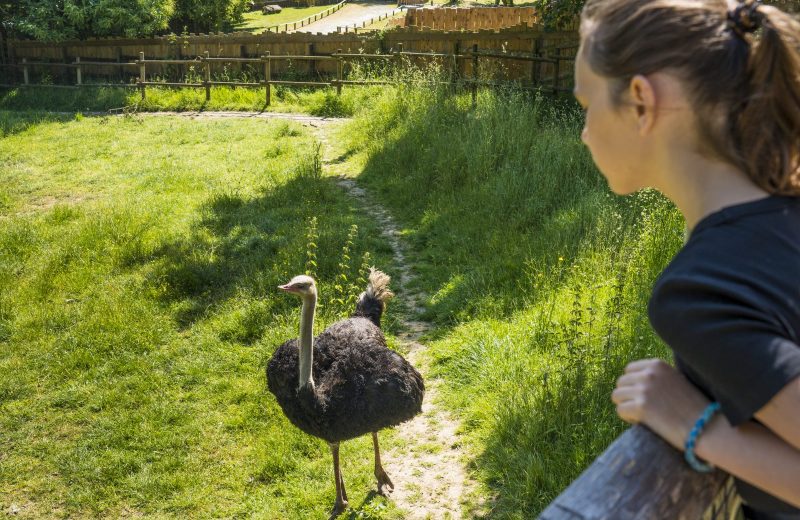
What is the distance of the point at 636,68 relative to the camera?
3.99 ft

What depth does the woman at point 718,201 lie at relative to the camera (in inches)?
A: 41.0

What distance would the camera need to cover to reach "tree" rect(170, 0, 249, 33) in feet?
92.1

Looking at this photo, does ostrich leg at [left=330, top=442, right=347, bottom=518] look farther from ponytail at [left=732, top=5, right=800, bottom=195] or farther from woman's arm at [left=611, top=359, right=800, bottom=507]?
ponytail at [left=732, top=5, right=800, bottom=195]

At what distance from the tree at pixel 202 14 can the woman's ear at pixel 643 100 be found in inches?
1145

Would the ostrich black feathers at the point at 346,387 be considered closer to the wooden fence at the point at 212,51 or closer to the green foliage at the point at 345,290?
the green foliage at the point at 345,290

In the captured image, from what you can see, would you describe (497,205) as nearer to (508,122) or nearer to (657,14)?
(508,122)

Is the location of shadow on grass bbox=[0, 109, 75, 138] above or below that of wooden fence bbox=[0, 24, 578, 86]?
below

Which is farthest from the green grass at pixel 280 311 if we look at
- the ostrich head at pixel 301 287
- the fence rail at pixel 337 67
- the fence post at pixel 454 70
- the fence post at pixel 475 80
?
the fence rail at pixel 337 67

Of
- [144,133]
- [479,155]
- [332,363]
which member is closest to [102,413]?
[332,363]

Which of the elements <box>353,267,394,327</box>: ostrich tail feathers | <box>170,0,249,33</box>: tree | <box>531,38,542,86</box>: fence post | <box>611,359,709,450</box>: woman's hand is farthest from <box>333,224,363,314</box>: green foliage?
<box>170,0,249,33</box>: tree

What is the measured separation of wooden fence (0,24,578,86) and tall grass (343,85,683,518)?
22.1 feet

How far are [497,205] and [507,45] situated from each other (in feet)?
29.0

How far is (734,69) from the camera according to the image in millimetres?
1178

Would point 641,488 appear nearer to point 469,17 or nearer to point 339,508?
point 339,508
